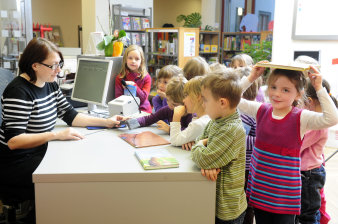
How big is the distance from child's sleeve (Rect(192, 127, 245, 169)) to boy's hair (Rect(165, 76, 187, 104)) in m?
0.53

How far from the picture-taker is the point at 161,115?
205 cm

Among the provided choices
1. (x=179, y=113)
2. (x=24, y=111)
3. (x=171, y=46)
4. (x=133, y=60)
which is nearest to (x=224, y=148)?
(x=179, y=113)

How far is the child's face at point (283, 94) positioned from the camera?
1468 mm

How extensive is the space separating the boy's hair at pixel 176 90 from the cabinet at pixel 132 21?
511 centimetres

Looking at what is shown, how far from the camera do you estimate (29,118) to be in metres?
1.80

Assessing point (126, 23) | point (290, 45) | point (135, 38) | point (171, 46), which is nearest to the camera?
point (290, 45)

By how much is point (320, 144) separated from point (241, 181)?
59cm

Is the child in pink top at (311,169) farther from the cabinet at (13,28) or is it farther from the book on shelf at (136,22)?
the book on shelf at (136,22)

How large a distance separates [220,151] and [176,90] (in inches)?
23.5

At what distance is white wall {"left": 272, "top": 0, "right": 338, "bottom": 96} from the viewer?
3871 mm

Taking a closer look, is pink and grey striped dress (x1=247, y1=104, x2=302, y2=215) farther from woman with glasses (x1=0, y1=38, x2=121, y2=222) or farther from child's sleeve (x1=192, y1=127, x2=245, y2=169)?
woman with glasses (x1=0, y1=38, x2=121, y2=222)

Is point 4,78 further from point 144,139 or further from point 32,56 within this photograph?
point 144,139

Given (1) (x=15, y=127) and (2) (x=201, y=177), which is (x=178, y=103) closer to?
(2) (x=201, y=177)

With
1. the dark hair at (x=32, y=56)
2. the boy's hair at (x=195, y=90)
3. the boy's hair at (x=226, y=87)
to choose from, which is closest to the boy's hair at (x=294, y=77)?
the boy's hair at (x=226, y=87)
